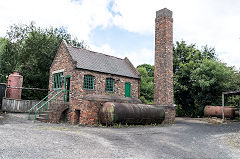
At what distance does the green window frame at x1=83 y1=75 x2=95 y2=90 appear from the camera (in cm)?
1561

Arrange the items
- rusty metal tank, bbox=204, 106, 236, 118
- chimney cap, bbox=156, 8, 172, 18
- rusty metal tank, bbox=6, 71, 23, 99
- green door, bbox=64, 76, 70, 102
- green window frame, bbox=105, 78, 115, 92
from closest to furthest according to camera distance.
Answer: green door, bbox=64, 76, 70, 102
chimney cap, bbox=156, 8, 172, 18
green window frame, bbox=105, 78, 115, 92
rusty metal tank, bbox=6, 71, 23, 99
rusty metal tank, bbox=204, 106, 236, 118

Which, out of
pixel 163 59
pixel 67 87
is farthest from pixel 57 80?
pixel 163 59

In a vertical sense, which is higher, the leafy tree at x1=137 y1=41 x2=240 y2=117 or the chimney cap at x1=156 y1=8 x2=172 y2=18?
the chimney cap at x1=156 y1=8 x2=172 y2=18

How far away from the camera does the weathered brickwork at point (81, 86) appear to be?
12031mm

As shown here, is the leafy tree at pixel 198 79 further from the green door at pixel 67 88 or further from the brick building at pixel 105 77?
the green door at pixel 67 88

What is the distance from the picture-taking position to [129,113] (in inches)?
486

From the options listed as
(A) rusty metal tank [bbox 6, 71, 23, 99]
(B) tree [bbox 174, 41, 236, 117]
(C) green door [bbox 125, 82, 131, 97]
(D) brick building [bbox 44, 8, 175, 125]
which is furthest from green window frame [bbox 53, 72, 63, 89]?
(B) tree [bbox 174, 41, 236, 117]

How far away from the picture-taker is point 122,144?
7.05 meters

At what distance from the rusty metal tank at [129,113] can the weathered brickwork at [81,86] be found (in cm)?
77

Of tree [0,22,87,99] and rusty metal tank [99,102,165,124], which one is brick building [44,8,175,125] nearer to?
rusty metal tank [99,102,165,124]

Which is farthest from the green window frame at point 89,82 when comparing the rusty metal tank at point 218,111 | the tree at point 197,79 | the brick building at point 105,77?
the rusty metal tank at point 218,111

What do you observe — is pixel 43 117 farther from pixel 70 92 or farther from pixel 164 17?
pixel 164 17

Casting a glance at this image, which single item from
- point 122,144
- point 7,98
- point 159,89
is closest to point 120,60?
point 159,89

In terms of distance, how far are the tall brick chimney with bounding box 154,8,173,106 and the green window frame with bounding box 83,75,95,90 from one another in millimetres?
4988
